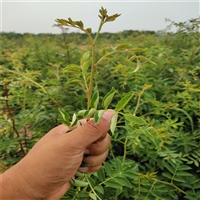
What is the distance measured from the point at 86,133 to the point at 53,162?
12cm

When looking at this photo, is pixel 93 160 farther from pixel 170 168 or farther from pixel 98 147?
pixel 170 168

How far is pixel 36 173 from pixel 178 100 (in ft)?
2.59

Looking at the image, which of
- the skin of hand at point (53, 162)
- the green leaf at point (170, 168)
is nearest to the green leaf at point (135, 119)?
the skin of hand at point (53, 162)

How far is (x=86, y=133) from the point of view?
0.70 metres

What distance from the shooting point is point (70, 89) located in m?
1.50

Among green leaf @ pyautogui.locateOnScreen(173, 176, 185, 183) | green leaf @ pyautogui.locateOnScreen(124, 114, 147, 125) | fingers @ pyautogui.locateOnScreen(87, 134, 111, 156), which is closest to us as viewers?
green leaf @ pyautogui.locateOnScreen(124, 114, 147, 125)

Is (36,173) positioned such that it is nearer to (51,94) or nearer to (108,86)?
(51,94)

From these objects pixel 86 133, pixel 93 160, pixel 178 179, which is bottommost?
pixel 178 179

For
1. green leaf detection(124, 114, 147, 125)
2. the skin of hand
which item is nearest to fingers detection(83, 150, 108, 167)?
the skin of hand

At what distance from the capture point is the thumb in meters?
0.70

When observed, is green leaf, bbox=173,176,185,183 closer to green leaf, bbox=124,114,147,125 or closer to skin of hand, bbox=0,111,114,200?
skin of hand, bbox=0,111,114,200

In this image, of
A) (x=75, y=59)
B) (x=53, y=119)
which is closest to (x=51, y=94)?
(x=53, y=119)

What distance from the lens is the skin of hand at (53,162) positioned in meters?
0.72

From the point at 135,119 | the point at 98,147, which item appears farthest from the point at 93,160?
the point at 135,119
